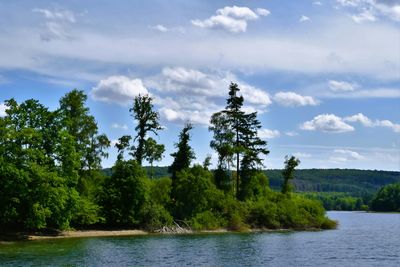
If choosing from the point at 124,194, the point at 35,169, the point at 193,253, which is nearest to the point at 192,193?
the point at 124,194

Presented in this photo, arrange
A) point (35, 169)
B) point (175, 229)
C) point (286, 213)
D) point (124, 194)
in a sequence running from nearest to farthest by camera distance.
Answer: point (35, 169) < point (124, 194) < point (175, 229) < point (286, 213)

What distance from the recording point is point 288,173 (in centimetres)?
10062

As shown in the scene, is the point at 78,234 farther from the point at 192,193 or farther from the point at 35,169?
the point at 192,193

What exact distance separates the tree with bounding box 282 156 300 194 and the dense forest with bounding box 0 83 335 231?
0.19m

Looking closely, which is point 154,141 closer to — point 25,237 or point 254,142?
point 254,142

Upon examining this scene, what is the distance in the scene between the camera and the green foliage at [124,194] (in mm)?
74312

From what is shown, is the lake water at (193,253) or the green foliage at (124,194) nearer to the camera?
the lake water at (193,253)

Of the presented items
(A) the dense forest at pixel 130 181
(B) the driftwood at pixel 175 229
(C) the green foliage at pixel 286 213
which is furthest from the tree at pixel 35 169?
(C) the green foliage at pixel 286 213

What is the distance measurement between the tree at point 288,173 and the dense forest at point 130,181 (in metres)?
0.19

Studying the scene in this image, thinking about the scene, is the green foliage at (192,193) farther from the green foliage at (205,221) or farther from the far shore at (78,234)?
the far shore at (78,234)

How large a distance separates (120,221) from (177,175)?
12468mm

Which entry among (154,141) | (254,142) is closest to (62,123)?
(154,141)

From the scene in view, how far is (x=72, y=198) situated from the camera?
6231 cm

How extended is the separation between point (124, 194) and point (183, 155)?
14.9 meters
